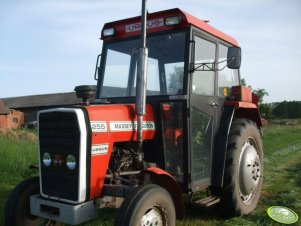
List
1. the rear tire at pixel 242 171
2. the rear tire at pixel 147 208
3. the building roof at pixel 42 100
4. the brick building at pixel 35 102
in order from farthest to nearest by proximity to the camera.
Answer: the brick building at pixel 35 102, the building roof at pixel 42 100, the rear tire at pixel 242 171, the rear tire at pixel 147 208

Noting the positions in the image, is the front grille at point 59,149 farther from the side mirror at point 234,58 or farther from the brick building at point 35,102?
the brick building at point 35,102

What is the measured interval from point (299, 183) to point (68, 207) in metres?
4.89

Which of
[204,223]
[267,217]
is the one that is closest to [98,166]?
[204,223]

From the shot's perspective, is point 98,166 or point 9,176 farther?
point 9,176

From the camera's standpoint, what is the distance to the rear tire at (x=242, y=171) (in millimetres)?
4703

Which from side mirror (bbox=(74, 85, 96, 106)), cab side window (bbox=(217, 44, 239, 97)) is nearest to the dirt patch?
cab side window (bbox=(217, 44, 239, 97))

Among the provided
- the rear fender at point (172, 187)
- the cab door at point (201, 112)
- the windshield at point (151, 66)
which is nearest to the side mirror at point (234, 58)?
the cab door at point (201, 112)

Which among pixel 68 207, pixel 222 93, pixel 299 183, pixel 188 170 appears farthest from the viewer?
pixel 299 183

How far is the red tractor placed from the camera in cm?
362

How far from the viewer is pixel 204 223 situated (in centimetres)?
463

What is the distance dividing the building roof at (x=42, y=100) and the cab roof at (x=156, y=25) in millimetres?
43922

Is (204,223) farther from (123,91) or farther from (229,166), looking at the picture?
(123,91)

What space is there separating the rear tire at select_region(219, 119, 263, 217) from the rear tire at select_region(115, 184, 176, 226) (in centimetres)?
125

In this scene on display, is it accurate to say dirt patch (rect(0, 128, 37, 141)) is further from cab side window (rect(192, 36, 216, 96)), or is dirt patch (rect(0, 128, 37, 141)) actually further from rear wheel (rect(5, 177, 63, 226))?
cab side window (rect(192, 36, 216, 96))
